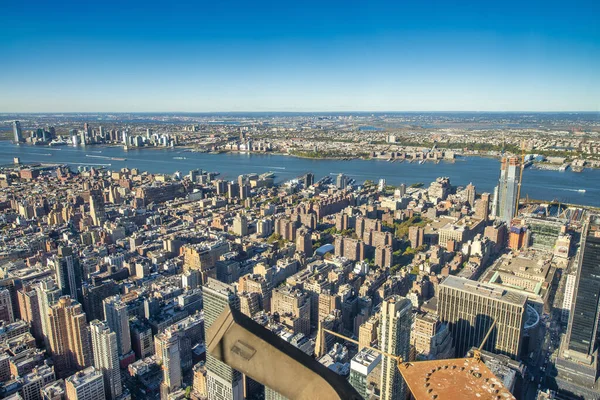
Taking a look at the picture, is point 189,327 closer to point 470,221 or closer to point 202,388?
point 202,388

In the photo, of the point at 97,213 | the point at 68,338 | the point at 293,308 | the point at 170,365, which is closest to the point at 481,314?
the point at 293,308

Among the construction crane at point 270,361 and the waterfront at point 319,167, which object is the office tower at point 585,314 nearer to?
the construction crane at point 270,361

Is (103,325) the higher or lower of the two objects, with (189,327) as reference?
higher

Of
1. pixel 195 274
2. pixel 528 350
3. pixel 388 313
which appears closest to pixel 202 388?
pixel 388 313

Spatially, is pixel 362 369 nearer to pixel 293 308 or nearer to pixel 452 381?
pixel 293 308

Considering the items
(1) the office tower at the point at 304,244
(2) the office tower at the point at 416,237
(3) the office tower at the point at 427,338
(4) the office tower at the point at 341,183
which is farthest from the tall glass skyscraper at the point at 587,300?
(4) the office tower at the point at 341,183
